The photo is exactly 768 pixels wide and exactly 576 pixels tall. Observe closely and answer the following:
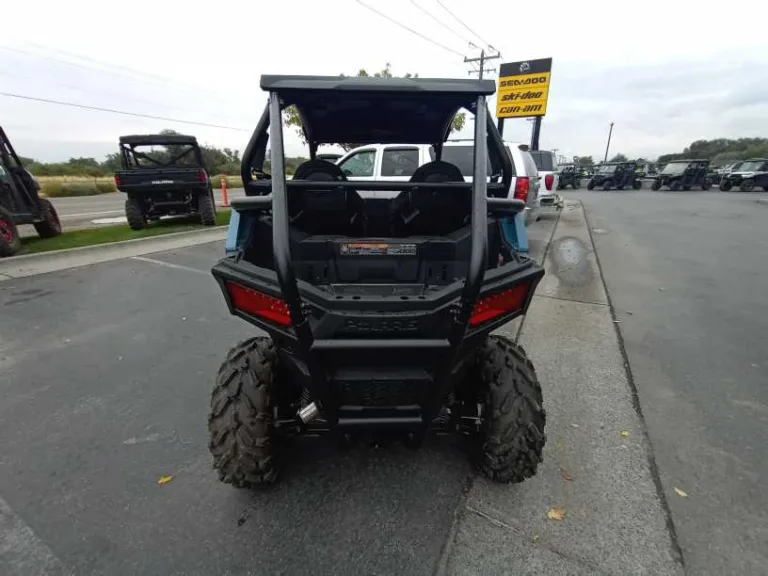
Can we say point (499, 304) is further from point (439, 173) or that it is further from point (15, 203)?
point (15, 203)

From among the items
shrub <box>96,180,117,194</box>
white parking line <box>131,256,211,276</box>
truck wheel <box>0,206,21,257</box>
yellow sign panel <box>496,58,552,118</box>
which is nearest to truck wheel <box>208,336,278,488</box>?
white parking line <box>131,256,211,276</box>

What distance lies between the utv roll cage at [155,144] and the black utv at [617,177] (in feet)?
88.9

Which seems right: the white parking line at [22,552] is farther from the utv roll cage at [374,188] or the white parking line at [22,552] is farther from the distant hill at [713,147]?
the distant hill at [713,147]

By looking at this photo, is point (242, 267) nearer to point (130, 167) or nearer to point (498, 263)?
point (498, 263)

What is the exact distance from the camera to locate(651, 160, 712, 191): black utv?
82.4 feet

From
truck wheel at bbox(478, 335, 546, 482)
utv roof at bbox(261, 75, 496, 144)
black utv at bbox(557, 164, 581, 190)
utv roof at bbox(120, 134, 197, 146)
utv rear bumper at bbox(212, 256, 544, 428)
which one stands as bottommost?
black utv at bbox(557, 164, 581, 190)

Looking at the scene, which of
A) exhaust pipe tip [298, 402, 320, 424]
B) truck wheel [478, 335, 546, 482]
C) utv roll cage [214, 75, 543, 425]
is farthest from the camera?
truck wheel [478, 335, 546, 482]

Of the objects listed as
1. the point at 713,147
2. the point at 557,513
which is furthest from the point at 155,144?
the point at 713,147

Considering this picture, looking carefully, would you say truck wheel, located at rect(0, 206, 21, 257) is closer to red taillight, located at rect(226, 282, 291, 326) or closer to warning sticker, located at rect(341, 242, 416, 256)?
A: red taillight, located at rect(226, 282, 291, 326)

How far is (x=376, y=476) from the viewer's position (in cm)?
216

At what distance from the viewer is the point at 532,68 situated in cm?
1919

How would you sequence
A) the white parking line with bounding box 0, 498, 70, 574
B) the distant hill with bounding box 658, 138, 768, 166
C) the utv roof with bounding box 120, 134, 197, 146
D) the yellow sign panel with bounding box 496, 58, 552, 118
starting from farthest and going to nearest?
the distant hill with bounding box 658, 138, 768, 166, the yellow sign panel with bounding box 496, 58, 552, 118, the utv roof with bounding box 120, 134, 197, 146, the white parking line with bounding box 0, 498, 70, 574

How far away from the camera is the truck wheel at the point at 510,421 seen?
74.7 inches

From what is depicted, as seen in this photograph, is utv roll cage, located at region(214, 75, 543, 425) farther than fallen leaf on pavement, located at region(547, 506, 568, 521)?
No
